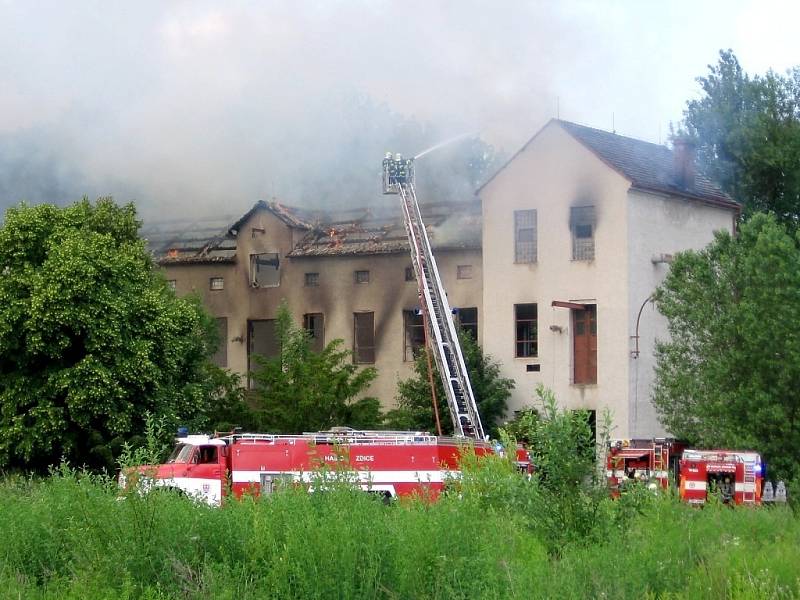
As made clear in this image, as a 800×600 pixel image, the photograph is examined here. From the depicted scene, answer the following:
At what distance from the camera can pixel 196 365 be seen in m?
45.7

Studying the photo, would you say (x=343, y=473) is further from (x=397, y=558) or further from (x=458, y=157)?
(x=458, y=157)

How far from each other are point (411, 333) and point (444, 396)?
6246 millimetres

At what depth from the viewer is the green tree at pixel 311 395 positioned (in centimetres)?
4369

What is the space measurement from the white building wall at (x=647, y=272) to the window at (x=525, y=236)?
3.92 metres

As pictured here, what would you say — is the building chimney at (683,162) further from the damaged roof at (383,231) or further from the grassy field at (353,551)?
the grassy field at (353,551)

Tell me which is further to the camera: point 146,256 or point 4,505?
point 146,256

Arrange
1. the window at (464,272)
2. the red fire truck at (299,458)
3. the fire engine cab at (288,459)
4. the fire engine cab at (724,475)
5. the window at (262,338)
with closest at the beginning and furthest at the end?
the red fire truck at (299,458), the fire engine cab at (288,459), the fire engine cab at (724,475), the window at (464,272), the window at (262,338)

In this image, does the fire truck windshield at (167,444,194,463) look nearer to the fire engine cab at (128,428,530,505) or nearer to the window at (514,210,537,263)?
the fire engine cab at (128,428,530,505)

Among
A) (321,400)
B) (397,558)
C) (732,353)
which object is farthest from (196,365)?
(397,558)

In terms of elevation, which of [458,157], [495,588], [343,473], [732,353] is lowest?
[495,588]

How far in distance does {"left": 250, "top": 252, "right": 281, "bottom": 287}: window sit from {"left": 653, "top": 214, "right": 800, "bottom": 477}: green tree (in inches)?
821

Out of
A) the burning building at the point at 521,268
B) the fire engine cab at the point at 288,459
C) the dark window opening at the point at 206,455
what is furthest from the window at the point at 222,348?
the dark window opening at the point at 206,455

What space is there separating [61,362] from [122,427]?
2750 millimetres

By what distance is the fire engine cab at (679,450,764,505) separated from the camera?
32562mm
